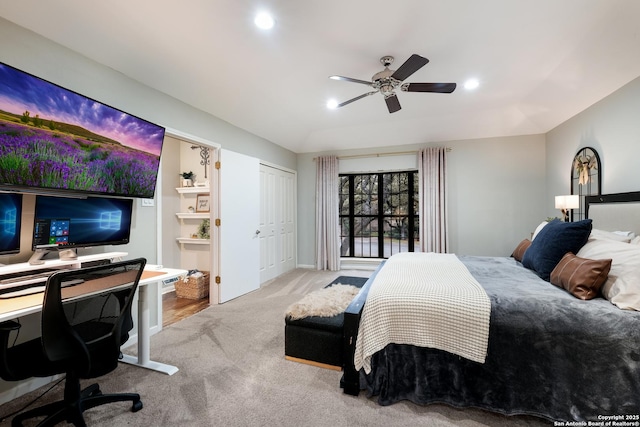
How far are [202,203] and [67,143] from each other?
2419 millimetres

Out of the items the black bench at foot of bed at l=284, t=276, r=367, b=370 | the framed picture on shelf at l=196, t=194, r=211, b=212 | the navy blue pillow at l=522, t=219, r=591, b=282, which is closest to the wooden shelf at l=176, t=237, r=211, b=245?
the framed picture on shelf at l=196, t=194, r=211, b=212

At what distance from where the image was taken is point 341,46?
2.47 m

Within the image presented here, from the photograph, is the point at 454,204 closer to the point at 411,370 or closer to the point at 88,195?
the point at 411,370

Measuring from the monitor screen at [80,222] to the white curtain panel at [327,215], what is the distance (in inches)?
140

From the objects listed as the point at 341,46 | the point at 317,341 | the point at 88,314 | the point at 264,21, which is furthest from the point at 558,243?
the point at 88,314

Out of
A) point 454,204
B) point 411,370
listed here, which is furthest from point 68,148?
point 454,204

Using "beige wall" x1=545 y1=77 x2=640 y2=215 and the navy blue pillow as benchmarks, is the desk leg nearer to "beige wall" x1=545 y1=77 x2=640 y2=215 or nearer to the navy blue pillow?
the navy blue pillow

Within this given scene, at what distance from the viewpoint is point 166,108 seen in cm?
289

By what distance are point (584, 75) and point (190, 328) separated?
16.1 feet

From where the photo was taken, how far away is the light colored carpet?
160 centimetres

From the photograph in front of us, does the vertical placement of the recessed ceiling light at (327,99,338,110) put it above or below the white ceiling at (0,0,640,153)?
above

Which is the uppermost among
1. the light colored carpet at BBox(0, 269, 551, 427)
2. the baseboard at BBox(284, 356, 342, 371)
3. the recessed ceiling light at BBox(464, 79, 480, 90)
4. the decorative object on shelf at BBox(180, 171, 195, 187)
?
the recessed ceiling light at BBox(464, 79, 480, 90)

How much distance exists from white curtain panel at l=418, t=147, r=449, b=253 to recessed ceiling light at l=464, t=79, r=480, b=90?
1.54m

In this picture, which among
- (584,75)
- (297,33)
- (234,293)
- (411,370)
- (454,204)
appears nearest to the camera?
(411,370)
